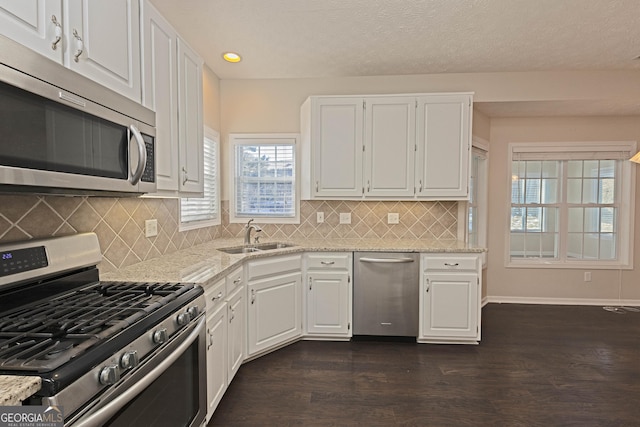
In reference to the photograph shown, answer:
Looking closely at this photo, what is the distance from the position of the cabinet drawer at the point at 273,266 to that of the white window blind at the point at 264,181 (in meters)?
0.88

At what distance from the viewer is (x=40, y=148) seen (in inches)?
41.1

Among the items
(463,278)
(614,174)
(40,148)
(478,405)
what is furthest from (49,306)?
(614,174)

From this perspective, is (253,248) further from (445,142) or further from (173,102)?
(445,142)

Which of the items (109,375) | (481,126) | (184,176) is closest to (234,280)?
(184,176)

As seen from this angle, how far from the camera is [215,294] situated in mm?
1971

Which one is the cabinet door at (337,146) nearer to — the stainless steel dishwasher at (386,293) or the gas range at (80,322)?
the stainless steel dishwasher at (386,293)

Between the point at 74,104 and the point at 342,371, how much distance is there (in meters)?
2.39

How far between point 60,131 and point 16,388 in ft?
2.55

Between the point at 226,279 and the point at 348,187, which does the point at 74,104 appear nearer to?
the point at 226,279

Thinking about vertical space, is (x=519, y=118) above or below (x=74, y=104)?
above

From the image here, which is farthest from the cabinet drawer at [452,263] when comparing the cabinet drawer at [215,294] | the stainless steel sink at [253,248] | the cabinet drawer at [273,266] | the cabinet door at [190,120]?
the cabinet door at [190,120]

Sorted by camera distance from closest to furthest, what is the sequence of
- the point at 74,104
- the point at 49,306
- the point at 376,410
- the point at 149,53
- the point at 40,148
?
the point at 40,148
the point at 74,104
the point at 49,306
the point at 149,53
the point at 376,410

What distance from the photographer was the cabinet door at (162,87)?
1.77 meters

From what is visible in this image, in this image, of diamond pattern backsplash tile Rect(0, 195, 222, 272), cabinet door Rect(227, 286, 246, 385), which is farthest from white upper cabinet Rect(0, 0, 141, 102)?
cabinet door Rect(227, 286, 246, 385)
